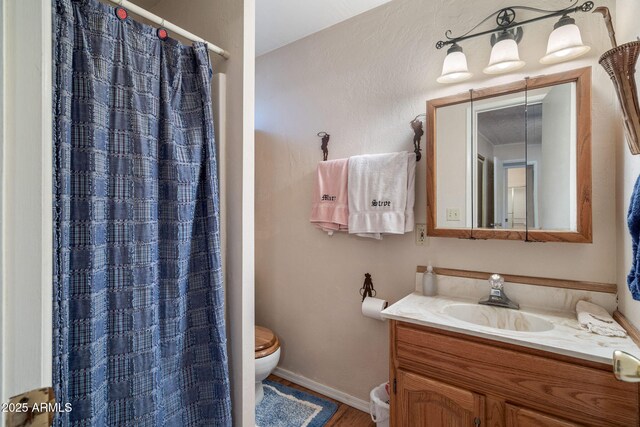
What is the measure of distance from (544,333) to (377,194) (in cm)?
100

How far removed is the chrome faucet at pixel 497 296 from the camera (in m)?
1.44

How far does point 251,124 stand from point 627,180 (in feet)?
4.94

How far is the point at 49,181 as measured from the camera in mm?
495

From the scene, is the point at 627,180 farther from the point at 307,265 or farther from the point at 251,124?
the point at 307,265

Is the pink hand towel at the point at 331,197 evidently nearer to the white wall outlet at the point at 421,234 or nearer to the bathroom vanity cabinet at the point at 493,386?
the white wall outlet at the point at 421,234

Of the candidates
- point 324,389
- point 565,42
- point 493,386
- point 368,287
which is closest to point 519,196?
point 565,42

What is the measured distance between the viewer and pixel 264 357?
1.81m

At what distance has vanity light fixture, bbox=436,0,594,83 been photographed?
1.31 meters

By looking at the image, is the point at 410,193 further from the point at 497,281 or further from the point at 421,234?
the point at 497,281

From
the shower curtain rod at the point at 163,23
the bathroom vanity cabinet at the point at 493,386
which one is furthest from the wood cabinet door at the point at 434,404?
the shower curtain rod at the point at 163,23

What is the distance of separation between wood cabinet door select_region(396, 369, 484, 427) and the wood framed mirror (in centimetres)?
74

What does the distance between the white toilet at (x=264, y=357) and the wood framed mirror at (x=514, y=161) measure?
1222 mm

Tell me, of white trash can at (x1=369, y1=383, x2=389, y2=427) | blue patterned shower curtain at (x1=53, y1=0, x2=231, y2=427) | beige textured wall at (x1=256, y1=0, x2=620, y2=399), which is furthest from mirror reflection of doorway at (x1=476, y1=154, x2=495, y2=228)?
blue patterned shower curtain at (x1=53, y1=0, x2=231, y2=427)

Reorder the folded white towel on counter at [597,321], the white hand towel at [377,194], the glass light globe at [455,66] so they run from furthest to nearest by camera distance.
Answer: the white hand towel at [377,194] → the glass light globe at [455,66] → the folded white towel on counter at [597,321]
